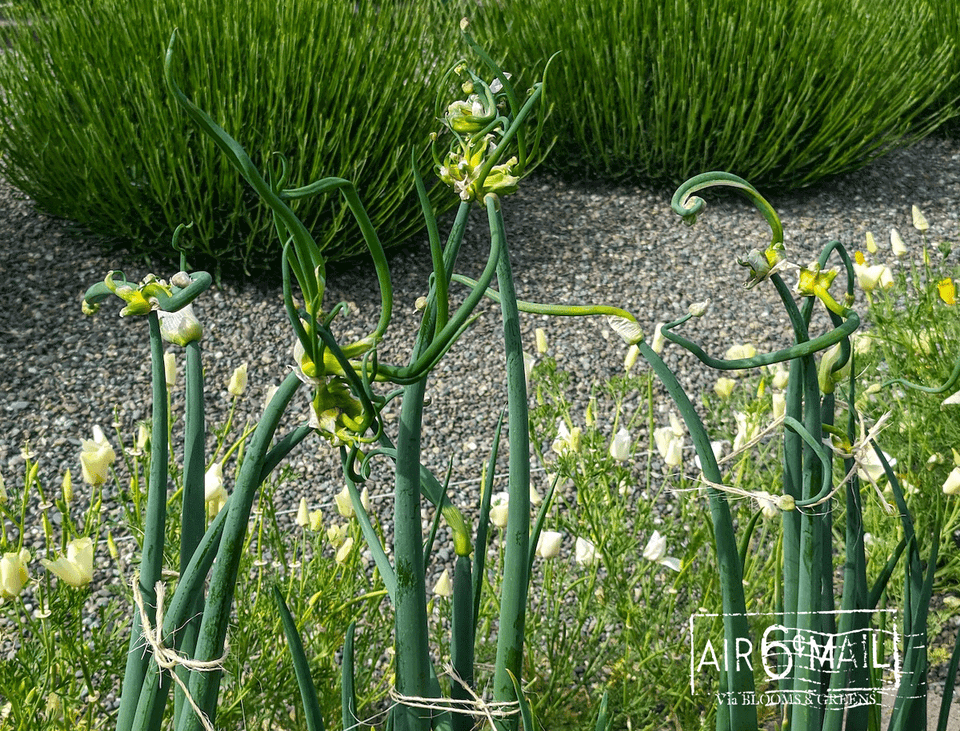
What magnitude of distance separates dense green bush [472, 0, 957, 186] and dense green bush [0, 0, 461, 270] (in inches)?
32.5

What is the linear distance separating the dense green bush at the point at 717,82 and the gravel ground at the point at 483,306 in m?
0.19

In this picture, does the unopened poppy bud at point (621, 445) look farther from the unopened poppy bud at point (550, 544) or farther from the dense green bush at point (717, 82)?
the dense green bush at point (717, 82)

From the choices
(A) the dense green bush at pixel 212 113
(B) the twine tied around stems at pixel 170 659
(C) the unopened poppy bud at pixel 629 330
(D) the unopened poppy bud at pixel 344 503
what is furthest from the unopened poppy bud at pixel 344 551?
(A) the dense green bush at pixel 212 113

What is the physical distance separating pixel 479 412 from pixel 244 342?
2.59 ft

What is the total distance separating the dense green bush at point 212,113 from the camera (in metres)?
2.76

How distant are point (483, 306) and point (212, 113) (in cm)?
105

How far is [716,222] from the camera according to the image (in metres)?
3.59

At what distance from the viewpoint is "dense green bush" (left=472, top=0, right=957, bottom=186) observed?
358cm

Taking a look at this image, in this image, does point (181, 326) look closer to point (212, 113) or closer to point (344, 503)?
point (344, 503)

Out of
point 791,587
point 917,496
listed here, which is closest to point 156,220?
point 917,496

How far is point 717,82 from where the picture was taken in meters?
3.57

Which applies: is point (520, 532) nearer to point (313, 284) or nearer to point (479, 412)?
point (313, 284)
